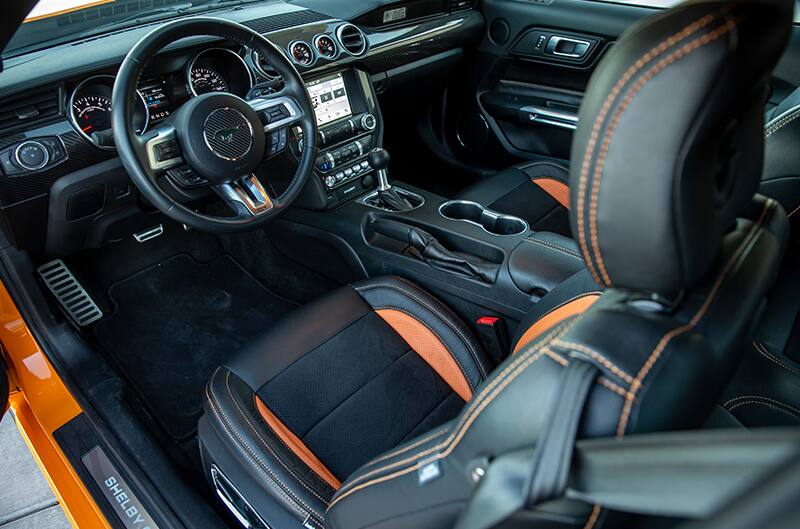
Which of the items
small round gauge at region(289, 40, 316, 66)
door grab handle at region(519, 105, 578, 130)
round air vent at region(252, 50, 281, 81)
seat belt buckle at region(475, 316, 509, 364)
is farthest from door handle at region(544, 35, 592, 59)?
seat belt buckle at region(475, 316, 509, 364)

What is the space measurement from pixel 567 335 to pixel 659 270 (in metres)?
0.12

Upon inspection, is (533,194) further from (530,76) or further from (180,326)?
(180,326)

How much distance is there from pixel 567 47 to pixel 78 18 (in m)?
1.81

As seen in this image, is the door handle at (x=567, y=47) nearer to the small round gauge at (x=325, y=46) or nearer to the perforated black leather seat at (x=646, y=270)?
the small round gauge at (x=325, y=46)

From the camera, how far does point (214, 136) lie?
152cm

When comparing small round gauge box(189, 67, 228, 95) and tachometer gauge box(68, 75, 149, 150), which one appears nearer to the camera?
tachometer gauge box(68, 75, 149, 150)

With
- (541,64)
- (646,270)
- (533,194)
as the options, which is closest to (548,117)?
(541,64)

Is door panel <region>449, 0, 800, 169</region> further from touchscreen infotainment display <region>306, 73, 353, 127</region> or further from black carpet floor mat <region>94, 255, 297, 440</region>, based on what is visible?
black carpet floor mat <region>94, 255, 297, 440</region>

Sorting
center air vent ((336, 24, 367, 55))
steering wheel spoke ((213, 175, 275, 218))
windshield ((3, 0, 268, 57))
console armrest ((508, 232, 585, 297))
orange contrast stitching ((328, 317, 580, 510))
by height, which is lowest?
console armrest ((508, 232, 585, 297))

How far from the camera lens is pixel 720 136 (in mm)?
621

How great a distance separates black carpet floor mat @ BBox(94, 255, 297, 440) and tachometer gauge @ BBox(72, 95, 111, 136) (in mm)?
759

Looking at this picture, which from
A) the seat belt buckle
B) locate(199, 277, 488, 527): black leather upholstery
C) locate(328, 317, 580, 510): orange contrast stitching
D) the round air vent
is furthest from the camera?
the round air vent

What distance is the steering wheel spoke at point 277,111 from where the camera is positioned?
5.48 feet

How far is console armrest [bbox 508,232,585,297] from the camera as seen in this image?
1.61 meters
